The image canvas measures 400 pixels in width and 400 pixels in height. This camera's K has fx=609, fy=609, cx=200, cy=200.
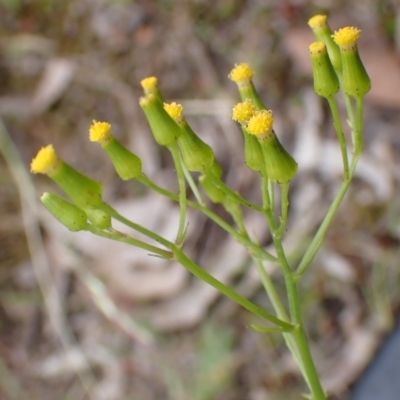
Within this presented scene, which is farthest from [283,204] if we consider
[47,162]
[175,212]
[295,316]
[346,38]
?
[175,212]

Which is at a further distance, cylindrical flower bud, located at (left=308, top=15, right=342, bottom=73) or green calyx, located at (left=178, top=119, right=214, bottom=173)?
cylindrical flower bud, located at (left=308, top=15, right=342, bottom=73)

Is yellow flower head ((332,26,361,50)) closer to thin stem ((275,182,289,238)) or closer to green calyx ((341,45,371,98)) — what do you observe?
green calyx ((341,45,371,98))

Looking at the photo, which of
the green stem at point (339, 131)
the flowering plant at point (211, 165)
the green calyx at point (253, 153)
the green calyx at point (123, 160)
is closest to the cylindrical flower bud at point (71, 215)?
the flowering plant at point (211, 165)

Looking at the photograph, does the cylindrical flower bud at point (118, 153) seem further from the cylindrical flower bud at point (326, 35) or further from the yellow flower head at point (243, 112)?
the cylindrical flower bud at point (326, 35)

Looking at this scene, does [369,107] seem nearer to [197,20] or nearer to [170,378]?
[197,20]

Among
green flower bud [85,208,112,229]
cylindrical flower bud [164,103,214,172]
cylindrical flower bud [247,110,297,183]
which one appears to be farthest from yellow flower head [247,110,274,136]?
green flower bud [85,208,112,229]

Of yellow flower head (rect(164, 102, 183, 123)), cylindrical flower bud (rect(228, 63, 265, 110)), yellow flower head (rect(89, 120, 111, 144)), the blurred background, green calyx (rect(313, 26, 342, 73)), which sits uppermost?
green calyx (rect(313, 26, 342, 73))
